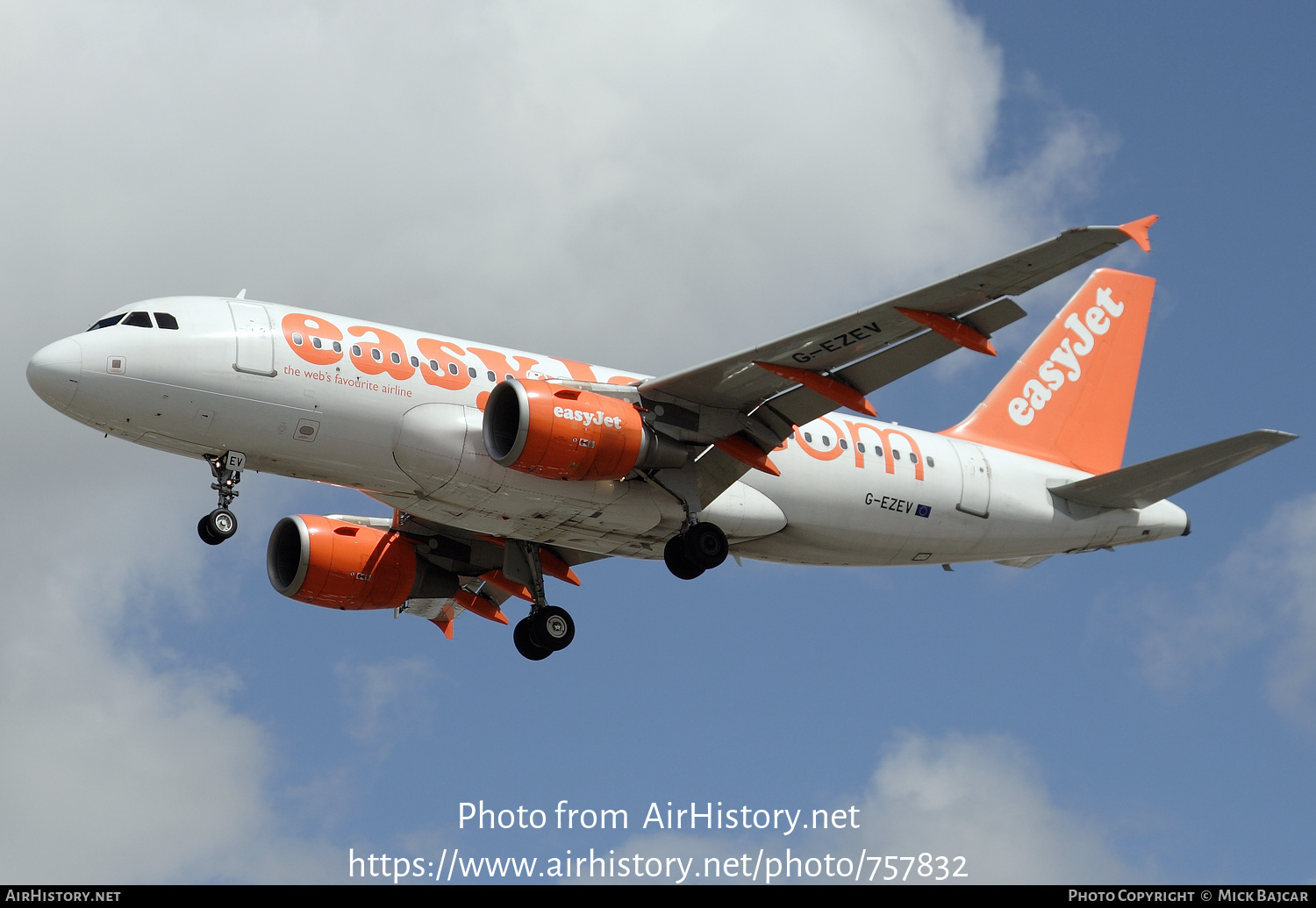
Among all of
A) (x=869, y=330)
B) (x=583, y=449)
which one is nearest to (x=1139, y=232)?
(x=869, y=330)

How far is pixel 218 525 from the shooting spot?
91.9 feet

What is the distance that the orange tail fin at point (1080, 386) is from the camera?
3822cm

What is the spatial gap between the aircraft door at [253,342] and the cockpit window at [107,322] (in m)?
1.96

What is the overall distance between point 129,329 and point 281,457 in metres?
3.46

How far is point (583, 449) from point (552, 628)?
6.73 m

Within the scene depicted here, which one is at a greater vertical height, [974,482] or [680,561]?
[974,482]

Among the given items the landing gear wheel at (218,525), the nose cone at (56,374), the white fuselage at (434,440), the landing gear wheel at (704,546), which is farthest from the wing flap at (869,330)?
the nose cone at (56,374)

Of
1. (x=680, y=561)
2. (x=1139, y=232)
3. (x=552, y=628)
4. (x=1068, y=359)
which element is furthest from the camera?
(x=1068, y=359)

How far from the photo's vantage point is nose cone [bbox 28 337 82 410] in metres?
27.0

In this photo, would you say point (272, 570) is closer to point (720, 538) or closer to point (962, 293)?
point (720, 538)

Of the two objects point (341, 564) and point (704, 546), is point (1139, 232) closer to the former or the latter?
point (704, 546)

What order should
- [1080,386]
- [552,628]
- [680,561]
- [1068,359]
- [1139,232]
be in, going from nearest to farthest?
[1139,232] → [680,561] → [552,628] → [1080,386] → [1068,359]

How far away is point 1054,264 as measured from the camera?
25.7 meters
